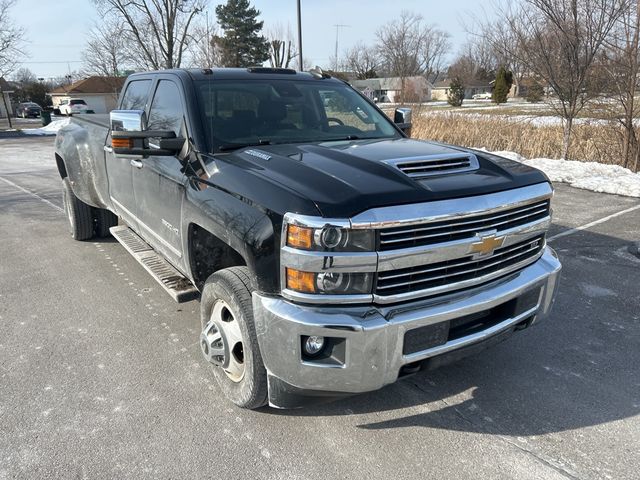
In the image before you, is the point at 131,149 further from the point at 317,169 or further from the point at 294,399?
the point at 294,399

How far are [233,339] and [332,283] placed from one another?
878 mm

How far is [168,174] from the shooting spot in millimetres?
3426

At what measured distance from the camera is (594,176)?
9.36 meters

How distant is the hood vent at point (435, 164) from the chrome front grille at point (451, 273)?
1.61 ft

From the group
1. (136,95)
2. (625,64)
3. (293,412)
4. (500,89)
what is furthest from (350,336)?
(500,89)

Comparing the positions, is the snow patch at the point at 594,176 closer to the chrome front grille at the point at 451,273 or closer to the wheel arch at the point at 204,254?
the chrome front grille at the point at 451,273

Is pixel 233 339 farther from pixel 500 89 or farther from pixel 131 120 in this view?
pixel 500 89

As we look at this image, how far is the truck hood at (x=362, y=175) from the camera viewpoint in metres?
2.28

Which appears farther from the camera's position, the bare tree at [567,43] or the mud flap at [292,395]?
the bare tree at [567,43]

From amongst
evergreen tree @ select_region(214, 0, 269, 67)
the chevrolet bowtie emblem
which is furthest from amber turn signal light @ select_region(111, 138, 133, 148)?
evergreen tree @ select_region(214, 0, 269, 67)

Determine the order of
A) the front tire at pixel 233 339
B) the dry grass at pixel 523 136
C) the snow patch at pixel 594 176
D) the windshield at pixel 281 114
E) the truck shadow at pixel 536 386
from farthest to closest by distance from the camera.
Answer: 1. the dry grass at pixel 523 136
2. the snow patch at pixel 594 176
3. the windshield at pixel 281 114
4. the truck shadow at pixel 536 386
5. the front tire at pixel 233 339

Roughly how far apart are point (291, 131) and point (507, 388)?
2.24m

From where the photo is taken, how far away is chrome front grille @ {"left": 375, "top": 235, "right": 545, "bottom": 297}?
233cm

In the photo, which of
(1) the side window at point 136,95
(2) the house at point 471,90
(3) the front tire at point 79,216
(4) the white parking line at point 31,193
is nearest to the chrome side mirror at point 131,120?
(1) the side window at point 136,95
